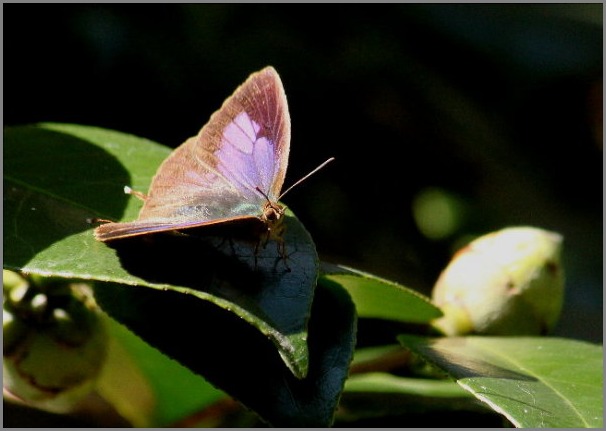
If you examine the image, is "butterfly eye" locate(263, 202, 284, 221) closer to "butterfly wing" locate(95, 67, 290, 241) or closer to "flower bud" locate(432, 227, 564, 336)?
"butterfly wing" locate(95, 67, 290, 241)

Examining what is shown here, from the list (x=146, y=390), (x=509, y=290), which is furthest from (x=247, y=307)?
(x=146, y=390)

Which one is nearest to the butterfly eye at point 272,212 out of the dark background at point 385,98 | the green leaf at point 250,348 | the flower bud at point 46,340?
the green leaf at point 250,348

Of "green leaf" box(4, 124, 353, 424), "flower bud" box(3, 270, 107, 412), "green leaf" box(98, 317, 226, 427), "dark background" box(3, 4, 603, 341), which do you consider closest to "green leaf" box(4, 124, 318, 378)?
"green leaf" box(4, 124, 353, 424)

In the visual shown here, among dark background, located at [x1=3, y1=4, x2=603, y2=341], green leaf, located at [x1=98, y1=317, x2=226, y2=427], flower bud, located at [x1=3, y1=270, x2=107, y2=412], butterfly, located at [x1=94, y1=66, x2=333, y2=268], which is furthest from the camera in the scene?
dark background, located at [x1=3, y1=4, x2=603, y2=341]

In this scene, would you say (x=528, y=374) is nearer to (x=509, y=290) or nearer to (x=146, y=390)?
(x=509, y=290)

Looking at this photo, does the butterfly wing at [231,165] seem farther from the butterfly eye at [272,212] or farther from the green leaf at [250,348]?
the green leaf at [250,348]
